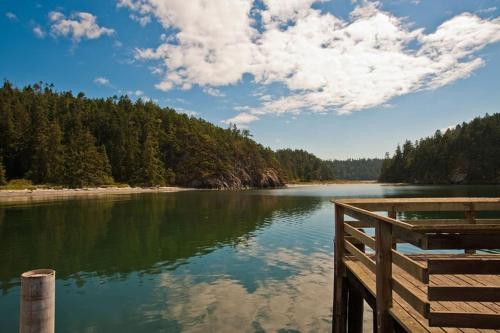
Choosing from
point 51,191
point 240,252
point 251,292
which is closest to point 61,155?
point 51,191

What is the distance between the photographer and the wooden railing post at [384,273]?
21.2 ft

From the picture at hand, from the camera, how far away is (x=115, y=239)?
28.2m

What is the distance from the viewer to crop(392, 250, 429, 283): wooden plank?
5013 millimetres

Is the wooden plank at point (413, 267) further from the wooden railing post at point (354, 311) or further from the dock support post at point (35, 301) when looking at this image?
the dock support post at point (35, 301)

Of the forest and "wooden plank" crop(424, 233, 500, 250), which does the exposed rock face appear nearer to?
the forest

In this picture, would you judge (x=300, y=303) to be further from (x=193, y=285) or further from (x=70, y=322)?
(x=70, y=322)

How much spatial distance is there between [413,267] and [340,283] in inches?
197

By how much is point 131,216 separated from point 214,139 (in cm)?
15124

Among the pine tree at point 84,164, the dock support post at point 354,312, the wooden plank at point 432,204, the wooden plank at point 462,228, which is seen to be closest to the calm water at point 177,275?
the dock support post at point 354,312

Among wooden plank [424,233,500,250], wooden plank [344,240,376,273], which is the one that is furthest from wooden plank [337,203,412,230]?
wooden plank [344,240,376,273]

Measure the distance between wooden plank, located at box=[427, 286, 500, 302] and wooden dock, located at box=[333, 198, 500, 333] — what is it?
0.4 inches

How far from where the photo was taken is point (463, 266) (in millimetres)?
4961

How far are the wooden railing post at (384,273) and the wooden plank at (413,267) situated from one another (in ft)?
0.56

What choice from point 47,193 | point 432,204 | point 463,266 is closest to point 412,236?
→ point 463,266
